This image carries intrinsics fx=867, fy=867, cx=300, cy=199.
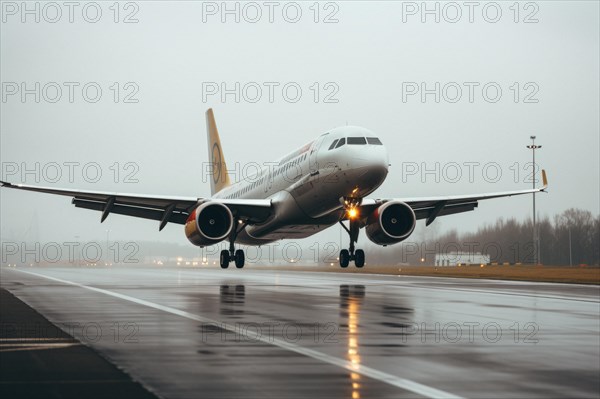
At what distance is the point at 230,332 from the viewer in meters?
15.3

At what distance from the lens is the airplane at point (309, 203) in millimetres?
36125

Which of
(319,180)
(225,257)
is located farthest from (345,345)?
(225,257)

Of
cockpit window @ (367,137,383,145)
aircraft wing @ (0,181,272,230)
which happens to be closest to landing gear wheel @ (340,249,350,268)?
aircraft wing @ (0,181,272,230)

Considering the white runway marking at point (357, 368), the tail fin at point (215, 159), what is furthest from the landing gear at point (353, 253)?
the tail fin at point (215, 159)

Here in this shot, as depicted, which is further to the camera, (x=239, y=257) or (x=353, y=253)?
(x=239, y=257)

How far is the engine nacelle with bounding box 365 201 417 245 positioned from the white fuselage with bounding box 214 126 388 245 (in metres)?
1.65

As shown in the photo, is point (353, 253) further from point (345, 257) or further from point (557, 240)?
point (557, 240)

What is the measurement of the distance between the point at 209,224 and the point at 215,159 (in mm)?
27724

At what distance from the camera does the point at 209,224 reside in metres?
40.9

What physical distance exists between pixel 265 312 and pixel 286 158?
76.1ft

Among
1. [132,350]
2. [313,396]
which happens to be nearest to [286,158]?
[132,350]

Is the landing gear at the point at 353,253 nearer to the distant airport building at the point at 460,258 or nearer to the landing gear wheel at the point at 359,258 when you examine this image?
the landing gear wheel at the point at 359,258

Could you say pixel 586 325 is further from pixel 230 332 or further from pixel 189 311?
pixel 189 311

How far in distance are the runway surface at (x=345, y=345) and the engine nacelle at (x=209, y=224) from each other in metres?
16.0
